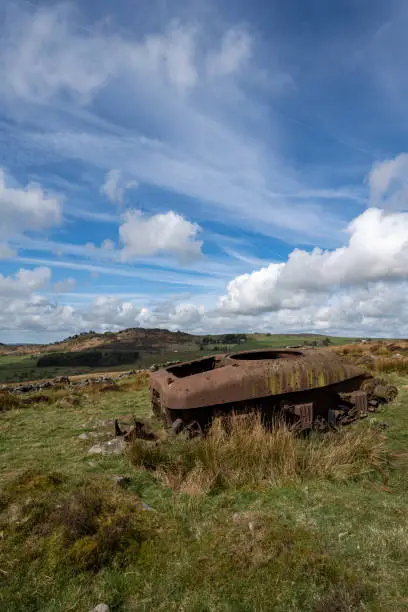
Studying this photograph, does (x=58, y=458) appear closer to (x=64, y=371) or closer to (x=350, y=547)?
(x=350, y=547)

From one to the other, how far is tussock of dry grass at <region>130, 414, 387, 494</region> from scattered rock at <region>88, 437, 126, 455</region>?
66 centimetres

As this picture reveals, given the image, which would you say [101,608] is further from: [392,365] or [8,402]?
[392,365]

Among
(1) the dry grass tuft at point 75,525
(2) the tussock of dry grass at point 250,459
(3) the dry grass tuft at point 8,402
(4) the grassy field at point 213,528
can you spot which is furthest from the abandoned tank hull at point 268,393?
(3) the dry grass tuft at point 8,402

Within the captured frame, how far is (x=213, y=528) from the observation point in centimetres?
312

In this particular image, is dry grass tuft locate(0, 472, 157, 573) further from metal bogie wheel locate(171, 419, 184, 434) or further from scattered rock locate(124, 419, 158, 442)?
scattered rock locate(124, 419, 158, 442)

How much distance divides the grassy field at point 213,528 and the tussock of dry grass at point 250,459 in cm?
2

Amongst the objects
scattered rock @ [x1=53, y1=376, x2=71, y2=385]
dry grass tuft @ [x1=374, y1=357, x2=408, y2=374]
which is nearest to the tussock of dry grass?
dry grass tuft @ [x1=374, y1=357, x2=408, y2=374]

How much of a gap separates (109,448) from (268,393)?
8.44 feet

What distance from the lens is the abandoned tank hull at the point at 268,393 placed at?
18.3 ft

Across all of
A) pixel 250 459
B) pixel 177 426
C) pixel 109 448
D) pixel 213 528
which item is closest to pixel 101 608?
pixel 213 528

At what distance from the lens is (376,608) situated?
7.27 ft

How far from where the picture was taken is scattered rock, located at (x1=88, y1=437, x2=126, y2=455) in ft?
18.0

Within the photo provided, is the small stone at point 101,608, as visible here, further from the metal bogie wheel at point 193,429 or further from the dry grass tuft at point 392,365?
the dry grass tuft at point 392,365

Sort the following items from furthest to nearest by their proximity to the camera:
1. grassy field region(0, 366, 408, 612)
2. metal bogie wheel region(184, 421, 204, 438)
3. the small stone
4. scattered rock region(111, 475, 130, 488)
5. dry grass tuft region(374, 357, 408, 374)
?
1. dry grass tuft region(374, 357, 408, 374)
2. metal bogie wheel region(184, 421, 204, 438)
3. scattered rock region(111, 475, 130, 488)
4. grassy field region(0, 366, 408, 612)
5. the small stone
